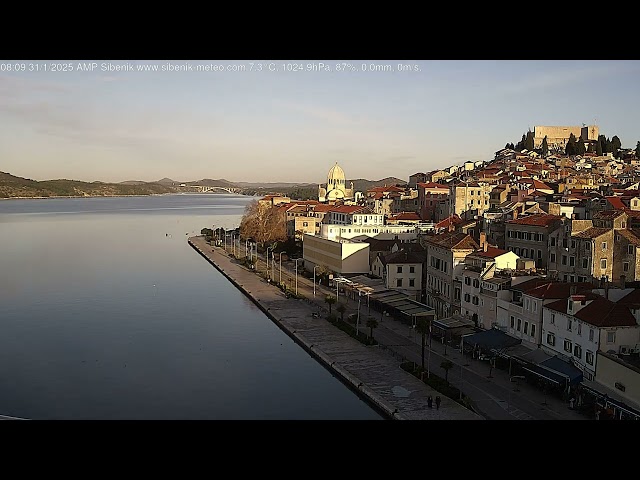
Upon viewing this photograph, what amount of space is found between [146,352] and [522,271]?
4127mm

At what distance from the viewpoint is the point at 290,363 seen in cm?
692

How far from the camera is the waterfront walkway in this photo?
497 centimetres

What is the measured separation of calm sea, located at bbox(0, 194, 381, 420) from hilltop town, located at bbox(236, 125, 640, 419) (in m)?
1.62

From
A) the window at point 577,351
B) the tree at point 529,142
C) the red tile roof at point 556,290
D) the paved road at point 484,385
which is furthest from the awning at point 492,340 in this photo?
the tree at point 529,142

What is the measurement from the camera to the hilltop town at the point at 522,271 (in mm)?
5191

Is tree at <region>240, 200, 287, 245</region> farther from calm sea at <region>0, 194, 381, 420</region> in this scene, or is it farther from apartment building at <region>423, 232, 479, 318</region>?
apartment building at <region>423, 232, 479, 318</region>

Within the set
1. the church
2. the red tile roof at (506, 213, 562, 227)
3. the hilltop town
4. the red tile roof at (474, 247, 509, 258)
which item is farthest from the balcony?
the church

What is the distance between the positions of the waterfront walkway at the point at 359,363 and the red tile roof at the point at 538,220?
302 cm

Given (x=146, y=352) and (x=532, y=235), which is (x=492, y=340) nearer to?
(x=532, y=235)

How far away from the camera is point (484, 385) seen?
5477 mm
